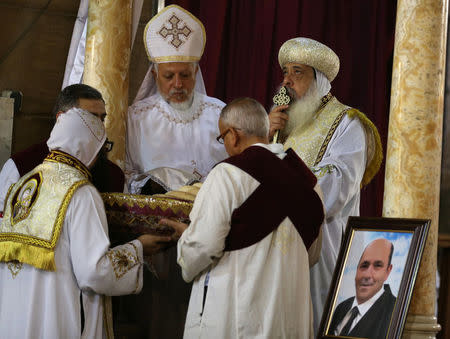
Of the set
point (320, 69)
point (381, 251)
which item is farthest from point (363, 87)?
point (381, 251)

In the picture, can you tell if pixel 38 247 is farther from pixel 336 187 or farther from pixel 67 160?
pixel 336 187

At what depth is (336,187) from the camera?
16.7ft

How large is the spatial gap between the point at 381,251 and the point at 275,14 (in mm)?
3988

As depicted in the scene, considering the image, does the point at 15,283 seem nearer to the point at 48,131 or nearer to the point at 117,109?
the point at 117,109

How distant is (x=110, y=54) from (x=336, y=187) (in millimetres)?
1998

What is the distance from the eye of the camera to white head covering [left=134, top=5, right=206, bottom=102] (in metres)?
5.65

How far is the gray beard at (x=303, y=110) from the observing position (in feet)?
18.3

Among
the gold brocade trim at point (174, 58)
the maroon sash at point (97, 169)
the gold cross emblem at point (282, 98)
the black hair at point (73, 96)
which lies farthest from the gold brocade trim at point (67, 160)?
the gold cross emblem at point (282, 98)

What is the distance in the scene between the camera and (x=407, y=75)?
528 cm

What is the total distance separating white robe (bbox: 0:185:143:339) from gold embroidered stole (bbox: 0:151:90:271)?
0.16ft

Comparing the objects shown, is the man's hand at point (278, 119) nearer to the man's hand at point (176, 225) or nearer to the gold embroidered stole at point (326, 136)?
the gold embroidered stole at point (326, 136)

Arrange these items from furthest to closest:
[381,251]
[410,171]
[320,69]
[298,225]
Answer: [320,69] < [410,171] < [381,251] < [298,225]

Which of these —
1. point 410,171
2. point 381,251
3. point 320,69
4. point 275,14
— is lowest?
point 381,251

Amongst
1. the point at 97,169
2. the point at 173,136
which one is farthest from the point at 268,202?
the point at 173,136
